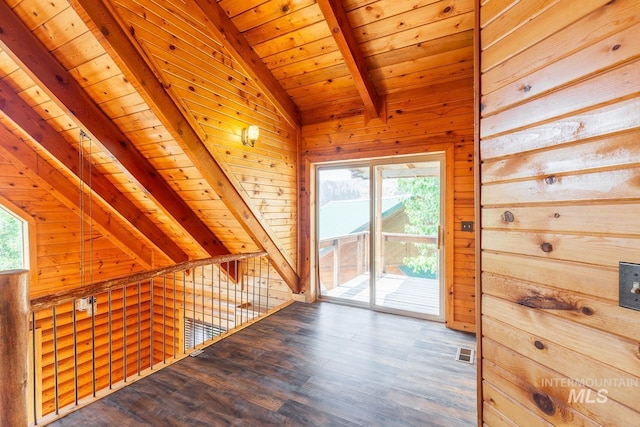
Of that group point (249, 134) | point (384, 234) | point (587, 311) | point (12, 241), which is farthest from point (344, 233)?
point (12, 241)

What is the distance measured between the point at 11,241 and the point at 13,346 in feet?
10.2

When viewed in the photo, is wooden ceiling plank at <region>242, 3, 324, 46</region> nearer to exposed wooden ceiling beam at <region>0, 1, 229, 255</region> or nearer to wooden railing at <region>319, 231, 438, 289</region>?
exposed wooden ceiling beam at <region>0, 1, 229, 255</region>

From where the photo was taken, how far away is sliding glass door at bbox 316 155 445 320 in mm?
3500

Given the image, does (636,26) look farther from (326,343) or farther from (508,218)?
(326,343)

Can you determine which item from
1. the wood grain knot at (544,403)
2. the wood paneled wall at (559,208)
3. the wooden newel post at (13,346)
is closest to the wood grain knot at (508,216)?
the wood paneled wall at (559,208)

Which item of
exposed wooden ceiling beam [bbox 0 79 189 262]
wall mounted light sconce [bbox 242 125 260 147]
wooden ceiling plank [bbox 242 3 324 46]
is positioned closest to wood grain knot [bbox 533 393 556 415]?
wall mounted light sconce [bbox 242 125 260 147]

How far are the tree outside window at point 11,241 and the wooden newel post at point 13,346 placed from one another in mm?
2959

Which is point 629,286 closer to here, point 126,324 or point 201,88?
point 201,88

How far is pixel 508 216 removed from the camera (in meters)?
1.18

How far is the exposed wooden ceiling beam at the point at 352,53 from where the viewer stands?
8.03 ft

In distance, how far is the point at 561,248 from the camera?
0.98 metres

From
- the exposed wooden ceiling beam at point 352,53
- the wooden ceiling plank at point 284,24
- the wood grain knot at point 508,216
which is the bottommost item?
the wood grain knot at point 508,216

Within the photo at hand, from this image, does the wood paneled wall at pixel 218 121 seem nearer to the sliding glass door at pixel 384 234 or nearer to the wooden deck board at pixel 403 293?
the sliding glass door at pixel 384 234

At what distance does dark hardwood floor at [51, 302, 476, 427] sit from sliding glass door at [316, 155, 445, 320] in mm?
591
